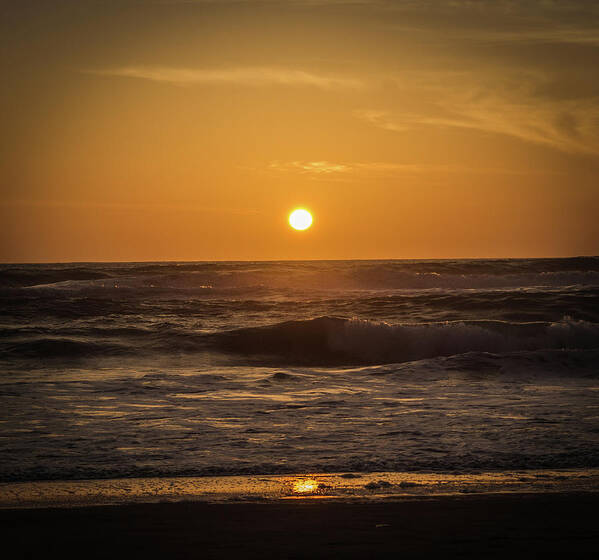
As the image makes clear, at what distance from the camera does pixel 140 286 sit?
3494 cm

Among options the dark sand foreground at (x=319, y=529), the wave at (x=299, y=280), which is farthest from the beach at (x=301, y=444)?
the wave at (x=299, y=280)

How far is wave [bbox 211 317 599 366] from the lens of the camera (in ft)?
48.5

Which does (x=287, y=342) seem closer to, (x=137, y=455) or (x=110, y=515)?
(x=137, y=455)

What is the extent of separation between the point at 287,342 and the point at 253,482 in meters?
Answer: 10.7

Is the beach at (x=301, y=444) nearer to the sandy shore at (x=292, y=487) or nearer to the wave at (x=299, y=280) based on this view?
the sandy shore at (x=292, y=487)

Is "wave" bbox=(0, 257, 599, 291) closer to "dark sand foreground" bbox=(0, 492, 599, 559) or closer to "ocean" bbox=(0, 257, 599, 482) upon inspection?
"ocean" bbox=(0, 257, 599, 482)

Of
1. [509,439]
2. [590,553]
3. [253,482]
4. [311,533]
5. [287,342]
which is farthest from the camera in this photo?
[287,342]

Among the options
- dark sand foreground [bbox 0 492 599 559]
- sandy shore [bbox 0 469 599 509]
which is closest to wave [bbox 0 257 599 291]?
sandy shore [bbox 0 469 599 509]

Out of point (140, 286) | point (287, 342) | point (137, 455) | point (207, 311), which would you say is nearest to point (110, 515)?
point (137, 455)

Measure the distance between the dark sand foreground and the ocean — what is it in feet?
3.21

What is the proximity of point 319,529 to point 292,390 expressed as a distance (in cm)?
532

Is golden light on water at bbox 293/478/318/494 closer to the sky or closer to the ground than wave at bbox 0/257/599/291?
closer to the ground

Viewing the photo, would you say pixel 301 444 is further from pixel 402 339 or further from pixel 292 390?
pixel 402 339

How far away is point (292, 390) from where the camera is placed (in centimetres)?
905
